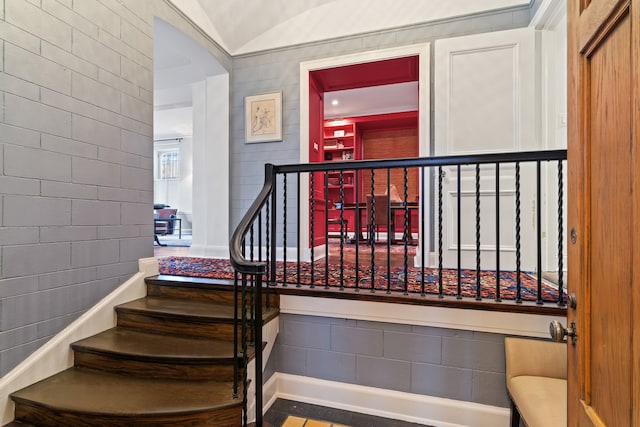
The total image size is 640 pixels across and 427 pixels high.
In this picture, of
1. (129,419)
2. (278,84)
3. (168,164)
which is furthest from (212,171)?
(168,164)

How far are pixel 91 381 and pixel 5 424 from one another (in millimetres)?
381

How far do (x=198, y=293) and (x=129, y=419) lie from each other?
952mm

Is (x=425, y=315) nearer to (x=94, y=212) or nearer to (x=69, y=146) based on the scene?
(x=94, y=212)

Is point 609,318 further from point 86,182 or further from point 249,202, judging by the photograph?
point 249,202

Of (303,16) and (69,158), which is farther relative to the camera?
(303,16)

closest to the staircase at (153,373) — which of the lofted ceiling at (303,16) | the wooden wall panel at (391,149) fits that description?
the lofted ceiling at (303,16)

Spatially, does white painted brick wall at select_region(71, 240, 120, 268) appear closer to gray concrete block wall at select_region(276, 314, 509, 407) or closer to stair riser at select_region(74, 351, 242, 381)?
stair riser at select_region(74, 351, 242, 381)

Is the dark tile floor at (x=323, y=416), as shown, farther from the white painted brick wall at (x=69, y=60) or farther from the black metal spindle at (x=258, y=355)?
the white painted brick wall at (x=69, y=60)

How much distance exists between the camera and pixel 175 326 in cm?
204

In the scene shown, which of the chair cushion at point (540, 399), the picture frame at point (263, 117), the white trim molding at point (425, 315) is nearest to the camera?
the chair cushion at point (540, 399)

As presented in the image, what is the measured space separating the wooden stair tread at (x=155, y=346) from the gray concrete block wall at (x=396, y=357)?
0.46 m

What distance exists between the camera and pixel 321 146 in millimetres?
4031

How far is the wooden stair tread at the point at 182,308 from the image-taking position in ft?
6.59

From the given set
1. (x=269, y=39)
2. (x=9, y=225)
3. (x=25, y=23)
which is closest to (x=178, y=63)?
(x=269, y=39)
